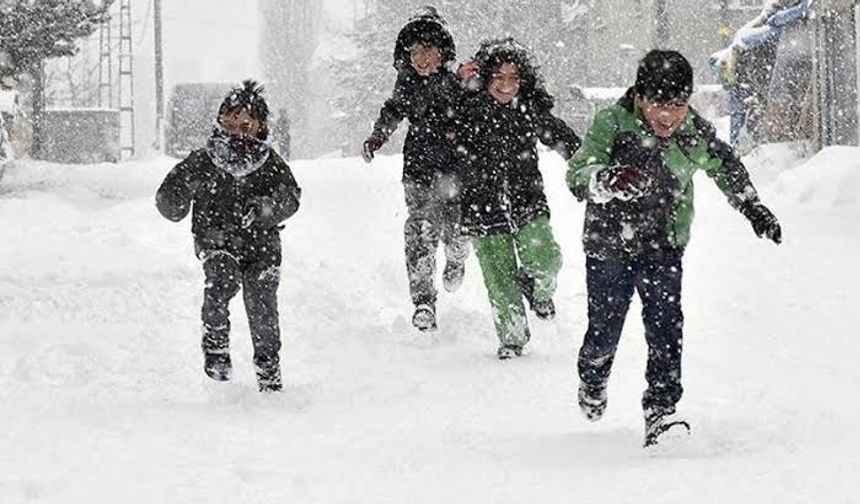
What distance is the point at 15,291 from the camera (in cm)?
779

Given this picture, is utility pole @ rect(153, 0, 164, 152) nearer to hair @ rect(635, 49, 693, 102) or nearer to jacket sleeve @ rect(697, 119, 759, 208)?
jacket sleeve @ rect(697, 119, 759, 208)

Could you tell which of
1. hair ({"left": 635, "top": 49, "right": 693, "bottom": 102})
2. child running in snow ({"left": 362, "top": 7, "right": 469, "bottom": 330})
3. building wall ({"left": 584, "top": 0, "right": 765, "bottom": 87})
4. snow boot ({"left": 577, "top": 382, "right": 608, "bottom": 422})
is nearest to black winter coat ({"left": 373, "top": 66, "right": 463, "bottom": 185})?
child running in snow ({"left": 362, "top": 7, "right": 469, "bottom": 330})

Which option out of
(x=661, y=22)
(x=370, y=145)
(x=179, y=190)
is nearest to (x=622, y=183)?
(x=179, y=190)

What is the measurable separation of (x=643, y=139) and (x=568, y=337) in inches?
116

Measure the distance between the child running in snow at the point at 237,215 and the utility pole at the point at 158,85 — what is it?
2635 cm

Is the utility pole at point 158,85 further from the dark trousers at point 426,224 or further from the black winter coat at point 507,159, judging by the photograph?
the black winter coat at point 507,159

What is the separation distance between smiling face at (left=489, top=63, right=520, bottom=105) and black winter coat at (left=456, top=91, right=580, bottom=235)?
2.6 inches

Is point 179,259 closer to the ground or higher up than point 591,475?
closer to the ground

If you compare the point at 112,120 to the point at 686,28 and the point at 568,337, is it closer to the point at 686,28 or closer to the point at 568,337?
the point at 686,28

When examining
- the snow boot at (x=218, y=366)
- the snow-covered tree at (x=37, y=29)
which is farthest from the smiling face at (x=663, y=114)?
the snow-covered tree at (x=37, y=29)

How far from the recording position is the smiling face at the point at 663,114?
164 inches

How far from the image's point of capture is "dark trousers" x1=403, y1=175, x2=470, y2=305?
23.0 ft

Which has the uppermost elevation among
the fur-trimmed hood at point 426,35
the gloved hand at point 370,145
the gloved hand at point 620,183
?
the fur-trimmed hood at point 426,35

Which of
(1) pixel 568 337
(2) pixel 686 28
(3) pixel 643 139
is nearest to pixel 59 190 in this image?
(1) pixel 568 337
